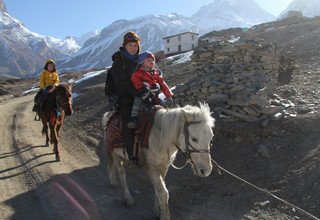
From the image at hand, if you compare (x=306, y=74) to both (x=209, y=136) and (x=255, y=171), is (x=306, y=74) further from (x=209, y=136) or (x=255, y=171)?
(x=209, y=136)

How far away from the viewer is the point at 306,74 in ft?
53.5

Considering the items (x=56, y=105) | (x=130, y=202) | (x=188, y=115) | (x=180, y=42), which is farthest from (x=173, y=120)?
(x=180, y=42)

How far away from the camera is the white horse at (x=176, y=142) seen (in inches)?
236

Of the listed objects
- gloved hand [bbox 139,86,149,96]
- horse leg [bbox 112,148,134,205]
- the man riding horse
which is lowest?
horse leg [bbox 112,148,134,205]

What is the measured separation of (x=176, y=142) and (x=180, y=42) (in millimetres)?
71615

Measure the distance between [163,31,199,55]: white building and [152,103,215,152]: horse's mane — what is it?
7014cm

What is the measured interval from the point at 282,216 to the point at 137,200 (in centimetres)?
304

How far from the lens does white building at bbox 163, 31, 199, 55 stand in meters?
76.6

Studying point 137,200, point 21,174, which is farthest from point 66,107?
point 137,200

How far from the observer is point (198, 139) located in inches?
237

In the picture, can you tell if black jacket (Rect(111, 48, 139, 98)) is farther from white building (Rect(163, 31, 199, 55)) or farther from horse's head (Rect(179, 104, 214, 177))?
white building (Rect(163, 31, 199, 55))

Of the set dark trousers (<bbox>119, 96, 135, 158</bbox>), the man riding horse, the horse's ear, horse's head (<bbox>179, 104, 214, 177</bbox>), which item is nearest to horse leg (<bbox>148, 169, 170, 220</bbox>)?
dark trousers (<bbox>119, 96, 135, 158</bbox>)

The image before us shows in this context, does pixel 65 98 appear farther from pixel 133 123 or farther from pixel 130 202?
pixel 133 123

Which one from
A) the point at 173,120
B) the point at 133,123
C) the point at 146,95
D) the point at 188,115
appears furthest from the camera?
the point at 146,95
